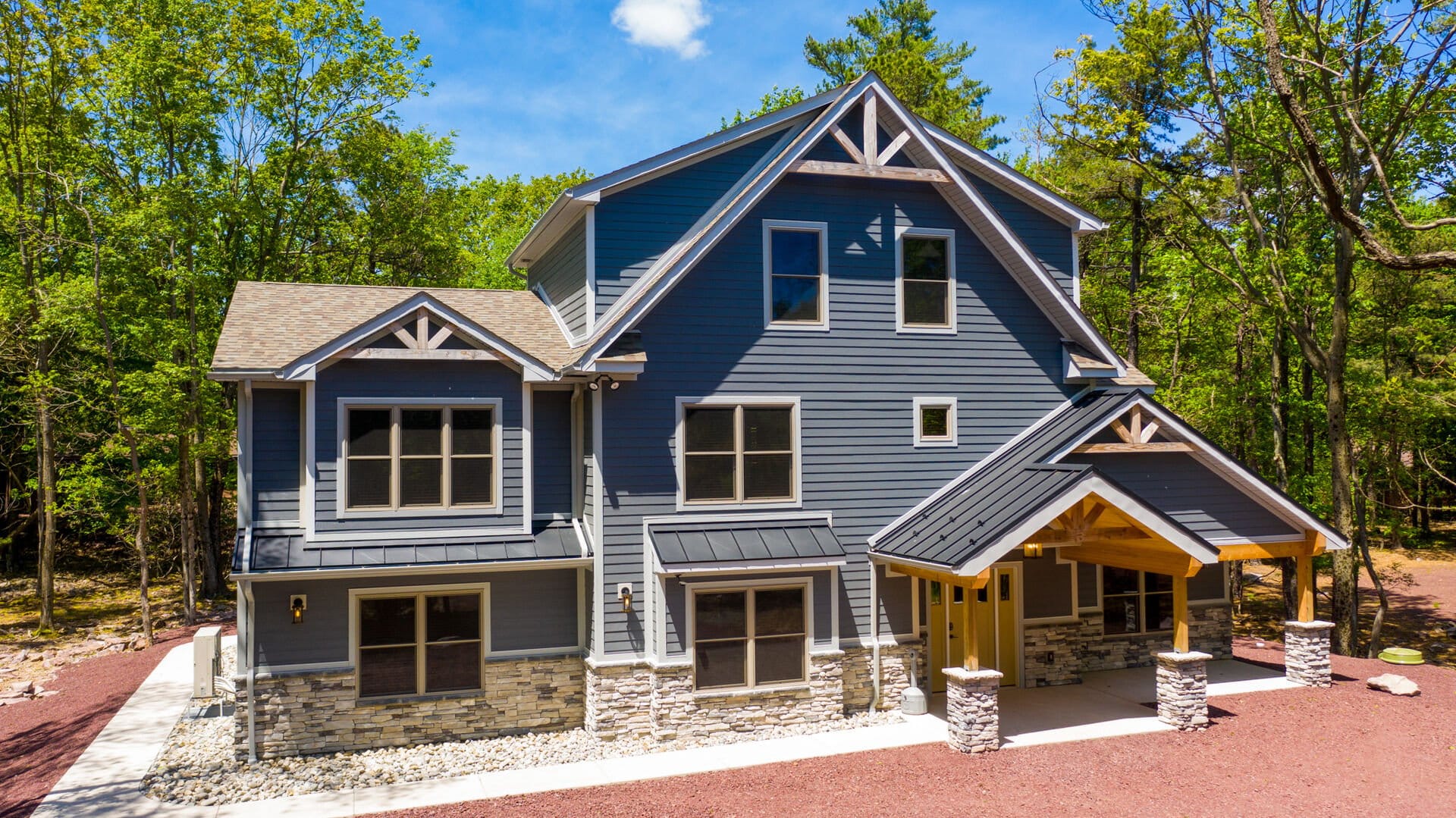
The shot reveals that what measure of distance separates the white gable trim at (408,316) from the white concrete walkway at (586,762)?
484cm

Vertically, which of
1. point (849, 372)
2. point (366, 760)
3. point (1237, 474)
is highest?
point (849, 372)

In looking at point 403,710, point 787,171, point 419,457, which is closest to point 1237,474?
point 787,171

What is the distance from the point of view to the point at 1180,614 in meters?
12.0

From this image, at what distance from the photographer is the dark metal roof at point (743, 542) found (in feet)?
38.2

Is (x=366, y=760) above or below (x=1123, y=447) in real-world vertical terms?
below

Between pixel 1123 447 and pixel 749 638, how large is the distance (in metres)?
5.76

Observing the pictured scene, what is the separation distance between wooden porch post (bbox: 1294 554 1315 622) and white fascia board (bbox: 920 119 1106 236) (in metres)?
5.88

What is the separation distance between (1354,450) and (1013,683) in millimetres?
15684

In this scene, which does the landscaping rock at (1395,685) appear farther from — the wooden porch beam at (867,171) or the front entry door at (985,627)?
the wooden porch beam at (867,171)

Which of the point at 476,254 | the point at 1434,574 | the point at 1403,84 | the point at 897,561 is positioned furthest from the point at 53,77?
the point at 1434,574

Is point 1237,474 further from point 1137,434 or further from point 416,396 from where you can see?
point 416,396

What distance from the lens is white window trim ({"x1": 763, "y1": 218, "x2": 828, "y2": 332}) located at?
12633 mm

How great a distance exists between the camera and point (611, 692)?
38.1ft

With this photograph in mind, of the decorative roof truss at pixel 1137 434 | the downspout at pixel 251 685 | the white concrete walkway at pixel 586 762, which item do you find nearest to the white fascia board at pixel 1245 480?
the decorative roof truss at pixel 1137 434
